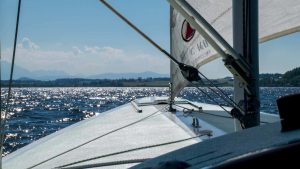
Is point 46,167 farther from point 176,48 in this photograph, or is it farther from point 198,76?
point 176,48

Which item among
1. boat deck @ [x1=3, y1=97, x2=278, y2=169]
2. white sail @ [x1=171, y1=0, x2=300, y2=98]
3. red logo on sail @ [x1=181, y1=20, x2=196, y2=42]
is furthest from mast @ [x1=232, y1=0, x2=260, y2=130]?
red logo on sail @ [x1=181, y1=20, x2=196, y2=42]

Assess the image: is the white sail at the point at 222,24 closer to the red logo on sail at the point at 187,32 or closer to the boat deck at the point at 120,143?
the red logo on sail at the point at 187,32

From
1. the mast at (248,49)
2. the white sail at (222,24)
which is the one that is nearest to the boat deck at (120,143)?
the white sail at (222,24)

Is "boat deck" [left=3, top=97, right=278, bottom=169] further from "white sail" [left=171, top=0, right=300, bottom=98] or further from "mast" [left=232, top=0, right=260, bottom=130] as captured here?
"mast" [left=232, top=0, right=260, bottom=130]

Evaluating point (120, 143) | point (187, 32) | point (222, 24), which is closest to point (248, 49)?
point (222, 24)

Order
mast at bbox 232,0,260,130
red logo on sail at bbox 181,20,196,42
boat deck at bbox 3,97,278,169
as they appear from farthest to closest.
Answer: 1. red logo on sail at bbox 181,20,196,42
2. boat deck at bbox 3,97,278,169
3. mast at bbox 232,0,260,130

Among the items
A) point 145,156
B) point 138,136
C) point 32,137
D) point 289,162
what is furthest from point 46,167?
point 32,137
